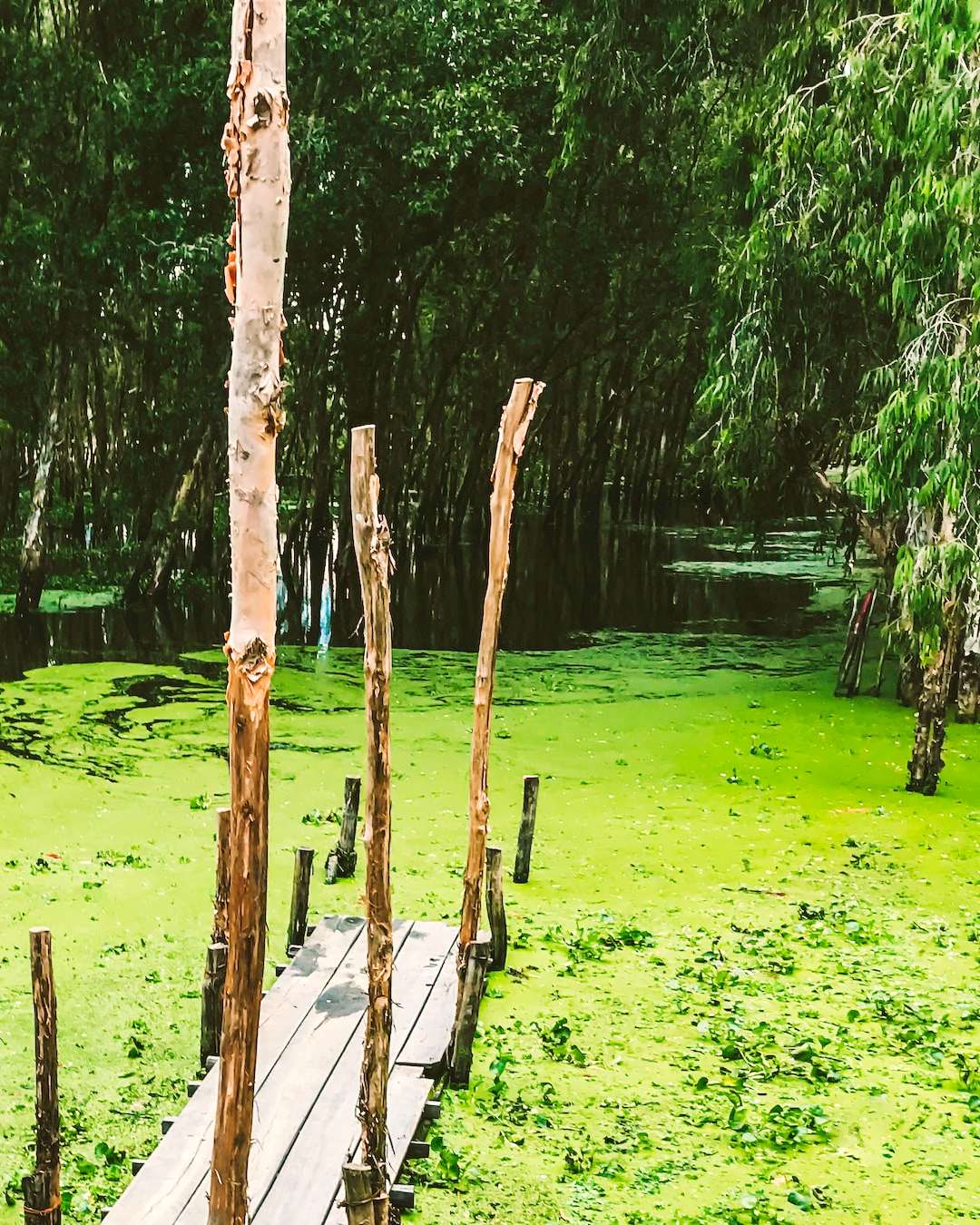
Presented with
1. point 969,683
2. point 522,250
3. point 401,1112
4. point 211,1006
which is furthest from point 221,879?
point 522,250

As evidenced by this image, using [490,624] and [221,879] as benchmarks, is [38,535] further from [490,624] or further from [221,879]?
[221,879]

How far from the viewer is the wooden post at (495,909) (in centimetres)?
745

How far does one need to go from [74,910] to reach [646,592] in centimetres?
1794

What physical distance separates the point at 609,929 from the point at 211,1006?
9.84 ft

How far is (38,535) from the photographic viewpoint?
18844mm

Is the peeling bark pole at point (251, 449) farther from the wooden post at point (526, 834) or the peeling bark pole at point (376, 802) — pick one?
the wooden post at point (526, 834)

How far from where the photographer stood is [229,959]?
3.84 m

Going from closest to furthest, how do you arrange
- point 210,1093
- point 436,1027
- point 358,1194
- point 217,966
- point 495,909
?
point 358,1194 < point 210,1093 < point 217,966 < point 436,1027 < point 495,909

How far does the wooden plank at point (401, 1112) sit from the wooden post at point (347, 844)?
3037 millimetres

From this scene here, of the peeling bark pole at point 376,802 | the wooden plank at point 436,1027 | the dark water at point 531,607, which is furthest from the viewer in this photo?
the dark water at point 531,607

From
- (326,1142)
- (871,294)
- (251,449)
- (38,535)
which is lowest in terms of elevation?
(326,1142)

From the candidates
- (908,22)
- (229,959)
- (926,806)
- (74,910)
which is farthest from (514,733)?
(229,959)

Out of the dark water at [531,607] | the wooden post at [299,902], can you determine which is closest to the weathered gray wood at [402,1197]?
the wooden post at [299,902]

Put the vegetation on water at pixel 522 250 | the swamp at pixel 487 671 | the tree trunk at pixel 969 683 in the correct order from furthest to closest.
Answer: the tree trunk at pixel 969 683 → the vegetation on water at pixel 522 250 → the swamp at pixel 487 671
